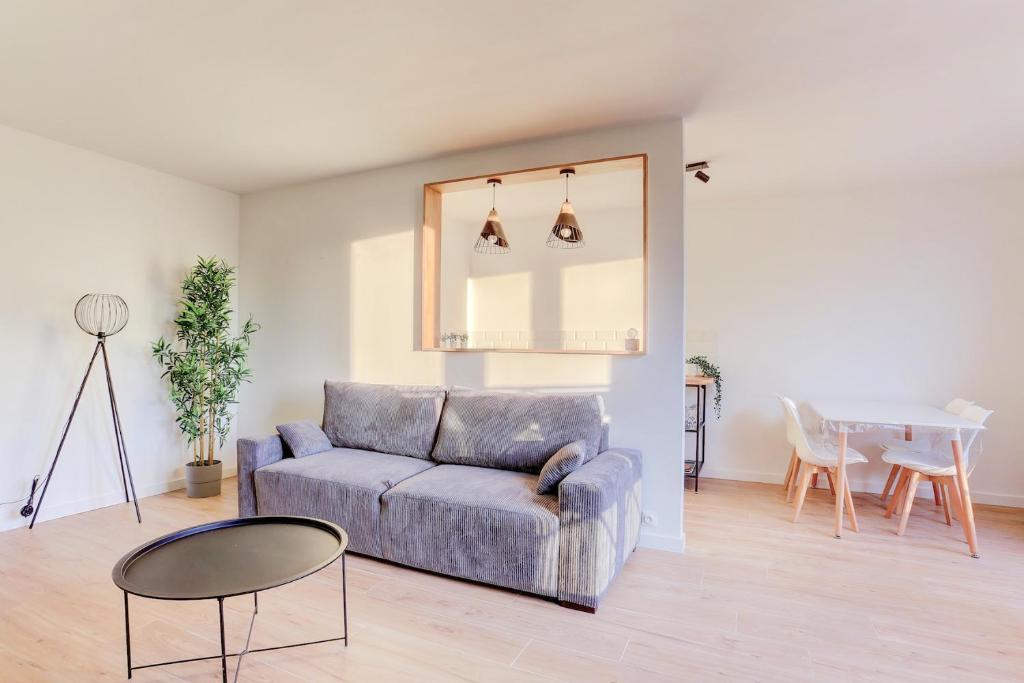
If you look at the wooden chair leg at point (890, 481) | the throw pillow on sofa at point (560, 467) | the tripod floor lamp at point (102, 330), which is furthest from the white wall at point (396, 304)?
the wooden chair leg at point (890, 481)

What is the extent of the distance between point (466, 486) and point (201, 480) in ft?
8.13

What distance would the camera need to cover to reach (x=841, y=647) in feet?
6.64

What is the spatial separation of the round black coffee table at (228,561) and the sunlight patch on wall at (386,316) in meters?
1.80

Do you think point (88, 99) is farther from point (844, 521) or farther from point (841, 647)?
point (844, 521)

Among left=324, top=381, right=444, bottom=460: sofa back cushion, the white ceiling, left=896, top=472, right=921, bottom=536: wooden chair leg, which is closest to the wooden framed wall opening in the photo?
left=324, top=381, right=444, bottom=460: sofa back cushion

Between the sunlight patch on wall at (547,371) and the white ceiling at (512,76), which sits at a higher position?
the white ceiling at (512,76)

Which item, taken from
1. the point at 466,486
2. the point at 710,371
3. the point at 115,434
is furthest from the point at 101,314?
the point at 710,371

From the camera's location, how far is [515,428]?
2979mm

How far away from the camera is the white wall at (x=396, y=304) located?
2.99 metres

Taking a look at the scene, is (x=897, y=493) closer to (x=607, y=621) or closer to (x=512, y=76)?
(x=607, y=621)

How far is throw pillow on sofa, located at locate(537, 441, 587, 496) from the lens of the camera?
2469 mm

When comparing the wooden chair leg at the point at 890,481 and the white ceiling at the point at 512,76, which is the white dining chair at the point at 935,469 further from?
the white ceiling at the point at 512,76

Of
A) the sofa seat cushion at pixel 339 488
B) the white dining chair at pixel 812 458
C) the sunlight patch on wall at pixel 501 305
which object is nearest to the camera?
the sofa seat cushion at pixel 339 488

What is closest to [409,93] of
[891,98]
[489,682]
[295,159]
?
[295,159]
